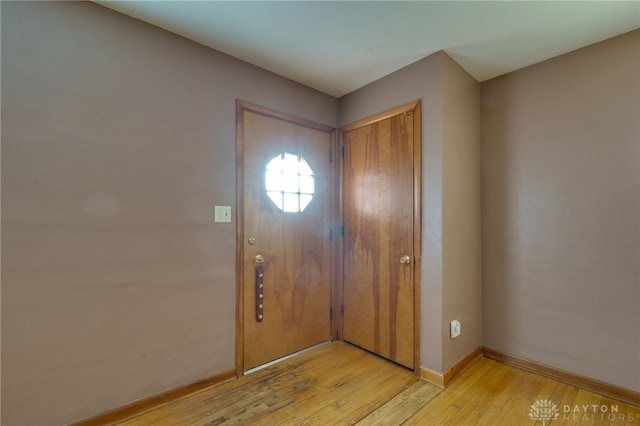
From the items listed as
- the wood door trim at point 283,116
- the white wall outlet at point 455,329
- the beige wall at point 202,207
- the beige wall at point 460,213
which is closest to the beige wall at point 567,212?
the beige wall at point 202,207

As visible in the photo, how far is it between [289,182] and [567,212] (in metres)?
2.08

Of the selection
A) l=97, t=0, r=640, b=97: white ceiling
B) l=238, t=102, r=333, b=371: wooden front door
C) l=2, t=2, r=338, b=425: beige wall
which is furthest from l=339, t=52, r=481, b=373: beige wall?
l=2, t=2, r=338, b=425: beige wall

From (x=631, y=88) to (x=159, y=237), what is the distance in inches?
123

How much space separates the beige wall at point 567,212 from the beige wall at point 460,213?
0.36 feet

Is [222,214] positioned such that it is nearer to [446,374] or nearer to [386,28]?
[386,28]

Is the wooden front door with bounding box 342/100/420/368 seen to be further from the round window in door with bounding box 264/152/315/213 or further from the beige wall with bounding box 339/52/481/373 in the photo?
the round window in door with bounding box 264/152/315/213

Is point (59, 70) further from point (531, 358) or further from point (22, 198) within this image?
point (531, 358)

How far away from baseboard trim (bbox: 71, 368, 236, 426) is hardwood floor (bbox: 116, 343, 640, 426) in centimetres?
3

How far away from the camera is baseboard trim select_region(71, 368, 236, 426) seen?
5.20 feet

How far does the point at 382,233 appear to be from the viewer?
7.86ft

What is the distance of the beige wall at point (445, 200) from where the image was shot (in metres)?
2.04

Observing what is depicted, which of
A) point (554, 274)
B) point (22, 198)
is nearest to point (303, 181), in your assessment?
point (22, 198)

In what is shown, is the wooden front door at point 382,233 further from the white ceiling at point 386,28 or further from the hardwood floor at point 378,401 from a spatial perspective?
the white ceiling at point 386,28

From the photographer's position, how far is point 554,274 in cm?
208
